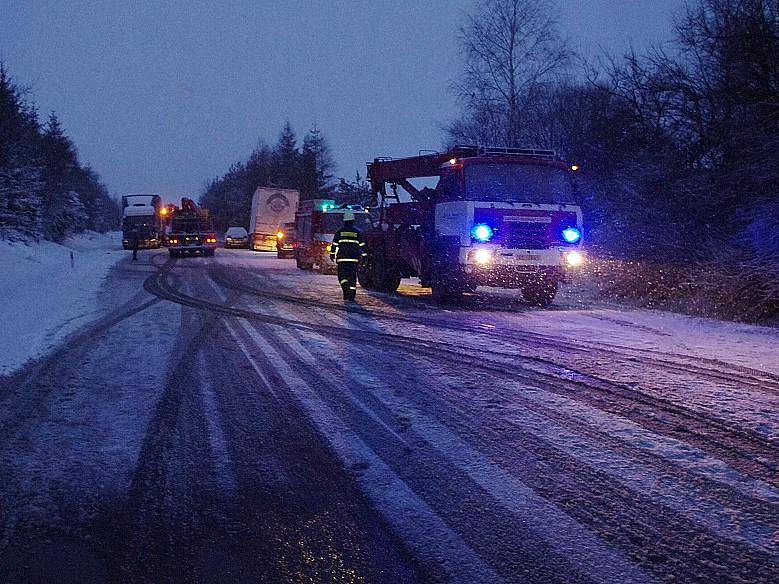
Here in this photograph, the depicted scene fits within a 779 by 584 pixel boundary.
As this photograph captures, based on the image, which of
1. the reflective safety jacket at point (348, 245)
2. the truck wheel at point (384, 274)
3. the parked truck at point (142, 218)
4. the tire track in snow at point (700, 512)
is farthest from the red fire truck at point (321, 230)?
the parked truck at point (142, 218)

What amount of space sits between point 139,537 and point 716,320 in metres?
10.4

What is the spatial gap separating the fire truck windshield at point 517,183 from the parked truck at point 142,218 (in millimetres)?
37289

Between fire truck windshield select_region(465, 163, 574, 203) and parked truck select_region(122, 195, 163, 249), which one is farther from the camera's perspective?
parked truck select_region(122, 195, 163, 249)

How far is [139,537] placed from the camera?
3.07m

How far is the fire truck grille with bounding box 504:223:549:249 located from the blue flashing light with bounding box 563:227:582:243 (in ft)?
1.27

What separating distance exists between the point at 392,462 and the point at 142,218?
45701 millimetres

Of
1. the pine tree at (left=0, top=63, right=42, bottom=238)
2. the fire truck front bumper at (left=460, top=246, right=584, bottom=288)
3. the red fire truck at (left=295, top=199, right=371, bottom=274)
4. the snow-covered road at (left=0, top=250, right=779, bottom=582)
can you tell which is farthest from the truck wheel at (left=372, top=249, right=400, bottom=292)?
the pine tree at (left=0, top=63, right=42, bottom=238)

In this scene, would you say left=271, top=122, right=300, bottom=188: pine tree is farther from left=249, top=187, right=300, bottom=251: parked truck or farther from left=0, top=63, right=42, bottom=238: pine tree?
left=0, top=63, right=42, bottom=238: pine tree

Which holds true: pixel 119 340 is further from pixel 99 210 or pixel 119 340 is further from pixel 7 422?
pixel 99 210

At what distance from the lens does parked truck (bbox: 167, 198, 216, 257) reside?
35719mm

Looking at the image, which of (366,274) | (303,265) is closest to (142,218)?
(303,265)

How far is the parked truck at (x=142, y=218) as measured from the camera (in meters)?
45.3

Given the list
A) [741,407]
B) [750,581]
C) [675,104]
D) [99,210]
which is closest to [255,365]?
[741,407]

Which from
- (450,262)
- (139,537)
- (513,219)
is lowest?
(139,537)
